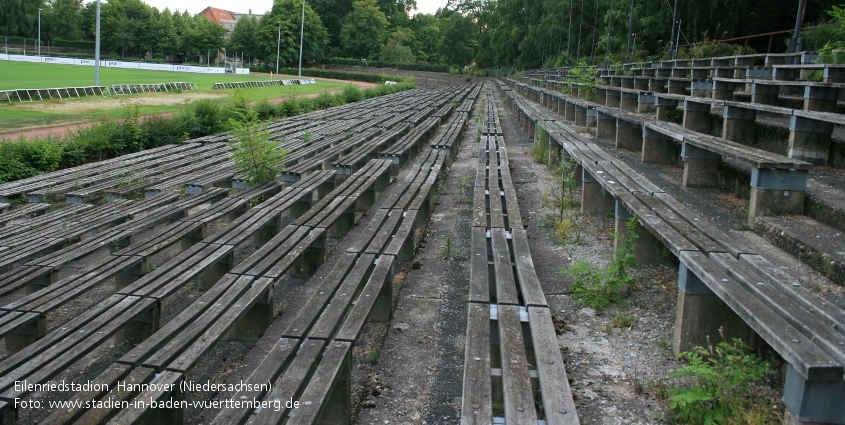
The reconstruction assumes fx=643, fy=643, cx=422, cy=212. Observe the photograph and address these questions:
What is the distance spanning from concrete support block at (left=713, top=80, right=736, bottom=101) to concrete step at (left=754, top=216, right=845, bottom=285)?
5.16 meters

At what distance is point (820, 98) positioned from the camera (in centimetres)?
736

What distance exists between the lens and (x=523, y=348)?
3.53 metres

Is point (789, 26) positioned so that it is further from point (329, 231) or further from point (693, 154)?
point (329, 231)

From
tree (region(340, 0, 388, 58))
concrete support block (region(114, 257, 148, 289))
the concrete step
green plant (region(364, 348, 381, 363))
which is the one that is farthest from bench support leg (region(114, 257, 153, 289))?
tree (region(340, 0, 388, 58))

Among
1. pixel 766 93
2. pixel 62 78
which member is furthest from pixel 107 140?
pixel 62 78

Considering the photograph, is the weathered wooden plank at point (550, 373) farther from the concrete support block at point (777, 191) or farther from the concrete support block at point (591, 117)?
the concrete support block at point (591, 117)

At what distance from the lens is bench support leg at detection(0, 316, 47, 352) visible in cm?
430

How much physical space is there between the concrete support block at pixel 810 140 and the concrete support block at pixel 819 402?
4.70m

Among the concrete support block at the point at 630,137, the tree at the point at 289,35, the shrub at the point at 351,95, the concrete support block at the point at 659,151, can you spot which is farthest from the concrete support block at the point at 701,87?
the tree at the point at 289,35

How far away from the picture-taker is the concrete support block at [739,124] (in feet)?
25.8

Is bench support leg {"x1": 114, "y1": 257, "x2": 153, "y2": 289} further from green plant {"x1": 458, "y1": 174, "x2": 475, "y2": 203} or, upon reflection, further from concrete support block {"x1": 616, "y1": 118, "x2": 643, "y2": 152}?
concrete support block {"x1": 616, "y1": 118, "x2": 643, "y2": 152}

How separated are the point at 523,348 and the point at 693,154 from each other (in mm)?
4698

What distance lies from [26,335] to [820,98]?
319 inches

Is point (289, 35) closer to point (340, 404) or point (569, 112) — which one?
point (569, 112)
